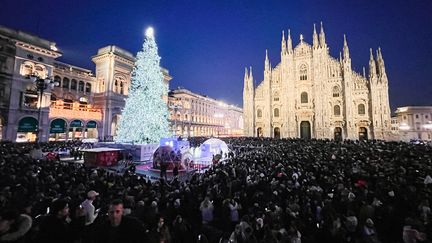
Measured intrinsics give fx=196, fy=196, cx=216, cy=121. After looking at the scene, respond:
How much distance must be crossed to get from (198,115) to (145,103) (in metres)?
42.5

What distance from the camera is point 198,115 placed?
60.2m

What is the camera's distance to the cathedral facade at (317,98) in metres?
34.2

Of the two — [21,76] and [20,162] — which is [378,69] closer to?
[20,162]

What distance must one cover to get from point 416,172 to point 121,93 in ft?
129

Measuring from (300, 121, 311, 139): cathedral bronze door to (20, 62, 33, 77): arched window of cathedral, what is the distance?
148ft

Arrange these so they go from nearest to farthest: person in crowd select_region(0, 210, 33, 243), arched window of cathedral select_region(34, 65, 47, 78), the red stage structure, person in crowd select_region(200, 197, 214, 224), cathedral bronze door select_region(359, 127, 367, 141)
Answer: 1. person in crowd select_region(0, 210, 33, 243)
2. person in crowd select_region(200, 197, 214, 224)
3. the red stage structure
4. arched window of cathedral select_region(34, 65, 47, 78)
5. cathedral bronze door select_region(359, 127, 367, 141)

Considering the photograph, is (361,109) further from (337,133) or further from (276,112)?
(276,112)

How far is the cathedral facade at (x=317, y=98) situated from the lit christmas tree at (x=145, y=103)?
27.8 meters

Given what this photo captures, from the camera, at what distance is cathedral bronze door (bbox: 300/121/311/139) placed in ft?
129

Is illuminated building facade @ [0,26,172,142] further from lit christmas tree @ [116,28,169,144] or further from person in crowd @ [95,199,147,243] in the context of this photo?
person in crowd @ [95,199,147,243]

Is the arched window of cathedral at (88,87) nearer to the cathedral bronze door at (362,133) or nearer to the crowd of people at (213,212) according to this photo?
the crowd of people at (213,212)

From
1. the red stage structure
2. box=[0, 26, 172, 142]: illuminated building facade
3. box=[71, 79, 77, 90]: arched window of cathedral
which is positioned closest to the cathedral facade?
box=[0, 26, 172, 142]: illuminated building facade

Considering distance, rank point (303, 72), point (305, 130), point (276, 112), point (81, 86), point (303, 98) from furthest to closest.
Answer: point (276, 112) → point (303, 72) → point (303, 98) → point (305, 130) → point (81, 86)

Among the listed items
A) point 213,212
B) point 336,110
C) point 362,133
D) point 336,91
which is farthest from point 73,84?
point 362,133
